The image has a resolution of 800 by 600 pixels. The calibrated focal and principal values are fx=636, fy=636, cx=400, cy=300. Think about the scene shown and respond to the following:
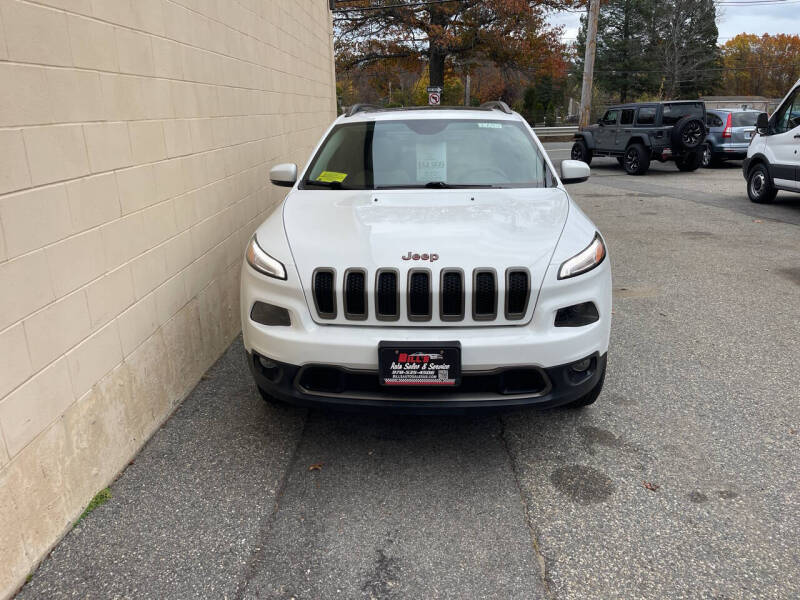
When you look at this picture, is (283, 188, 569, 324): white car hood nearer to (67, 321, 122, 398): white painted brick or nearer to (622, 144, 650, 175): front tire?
(67, 321, 122, 398): white painted brick

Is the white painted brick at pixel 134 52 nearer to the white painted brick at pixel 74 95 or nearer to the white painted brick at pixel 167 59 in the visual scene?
the white painted brick at pixel 167 59

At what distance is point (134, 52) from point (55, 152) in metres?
1.06

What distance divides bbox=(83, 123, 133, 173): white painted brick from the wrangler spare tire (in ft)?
49.6

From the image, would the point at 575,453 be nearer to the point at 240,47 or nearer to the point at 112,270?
the point at 112,270

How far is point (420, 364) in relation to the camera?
2.87m

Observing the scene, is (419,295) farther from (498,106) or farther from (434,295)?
(498,106)

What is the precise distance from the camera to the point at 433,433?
11.6ft

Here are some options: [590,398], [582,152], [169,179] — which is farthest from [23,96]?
[582,152]

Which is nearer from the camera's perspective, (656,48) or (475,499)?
(475,499)

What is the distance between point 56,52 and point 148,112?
87cm

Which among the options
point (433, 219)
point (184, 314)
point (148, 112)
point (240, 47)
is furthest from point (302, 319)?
point (240, 47)

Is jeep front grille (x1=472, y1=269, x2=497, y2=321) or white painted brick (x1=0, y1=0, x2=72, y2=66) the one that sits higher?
white painted brick (x1=0, y1=0, x2=72, y2=66)

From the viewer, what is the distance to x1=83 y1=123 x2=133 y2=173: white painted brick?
298 cm

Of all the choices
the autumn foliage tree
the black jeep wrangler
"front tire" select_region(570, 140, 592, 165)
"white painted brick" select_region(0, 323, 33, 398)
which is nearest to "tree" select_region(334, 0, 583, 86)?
"front tire" select_region(570, 140, 592, 165)
